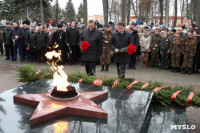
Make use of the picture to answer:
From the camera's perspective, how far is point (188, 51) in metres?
10.1

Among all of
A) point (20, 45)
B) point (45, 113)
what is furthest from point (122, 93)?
point (20, 45)

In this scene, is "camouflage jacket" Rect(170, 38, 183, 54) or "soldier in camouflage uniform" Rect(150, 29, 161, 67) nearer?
"camouflage jacket" Rect(170, 38, 183, 54)

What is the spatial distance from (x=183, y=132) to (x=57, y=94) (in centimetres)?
239

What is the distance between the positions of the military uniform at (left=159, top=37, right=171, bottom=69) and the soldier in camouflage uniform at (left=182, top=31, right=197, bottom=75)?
896mm

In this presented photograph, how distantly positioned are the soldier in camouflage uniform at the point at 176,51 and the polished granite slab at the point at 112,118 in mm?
5799

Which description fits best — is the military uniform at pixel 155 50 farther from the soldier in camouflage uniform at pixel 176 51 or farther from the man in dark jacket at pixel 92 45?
the man in dark jacket at pixel 92 45

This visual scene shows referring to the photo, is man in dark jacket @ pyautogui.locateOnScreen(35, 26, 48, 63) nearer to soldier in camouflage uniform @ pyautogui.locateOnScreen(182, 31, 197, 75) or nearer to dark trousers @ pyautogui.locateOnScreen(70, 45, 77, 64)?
dark trousers @ pyautogui.locateOnScreen(70, 45, 77, 64)

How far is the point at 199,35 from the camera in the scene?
10.2 meters

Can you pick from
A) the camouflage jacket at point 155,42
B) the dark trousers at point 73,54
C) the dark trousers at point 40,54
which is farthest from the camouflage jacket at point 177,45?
the dark trousers at point 40,54

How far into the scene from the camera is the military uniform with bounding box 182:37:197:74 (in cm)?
997

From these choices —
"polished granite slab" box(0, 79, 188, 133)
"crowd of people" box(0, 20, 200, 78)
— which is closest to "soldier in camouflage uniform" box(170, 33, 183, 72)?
"crowd of people" box(0, 20, 200, 78)

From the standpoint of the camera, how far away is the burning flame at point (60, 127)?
352 cm

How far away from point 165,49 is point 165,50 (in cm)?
5

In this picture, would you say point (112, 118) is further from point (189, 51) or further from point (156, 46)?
point (156, 46)
